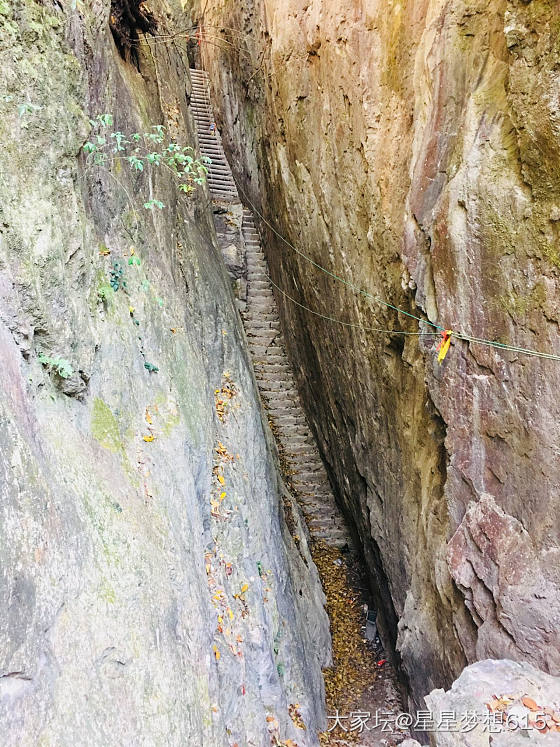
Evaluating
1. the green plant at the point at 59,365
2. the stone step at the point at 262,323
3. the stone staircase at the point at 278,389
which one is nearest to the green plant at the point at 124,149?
the green plant at the point at 59,365

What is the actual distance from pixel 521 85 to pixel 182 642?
5.23 metres

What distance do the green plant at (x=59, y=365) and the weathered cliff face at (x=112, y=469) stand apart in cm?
2

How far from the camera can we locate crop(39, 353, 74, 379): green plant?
316 cm

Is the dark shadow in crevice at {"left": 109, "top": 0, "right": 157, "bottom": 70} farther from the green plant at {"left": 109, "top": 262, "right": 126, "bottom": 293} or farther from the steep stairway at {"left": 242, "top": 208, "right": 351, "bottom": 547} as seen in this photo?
the steep stairway at {"left": 242, "top": 208, "right": 351, "bottom": 547}

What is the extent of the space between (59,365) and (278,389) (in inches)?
295

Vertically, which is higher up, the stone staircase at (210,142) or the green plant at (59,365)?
the stone staircase at (210,142)

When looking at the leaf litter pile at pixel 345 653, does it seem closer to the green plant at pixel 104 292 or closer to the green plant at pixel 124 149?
the green plant at pixel 104 292

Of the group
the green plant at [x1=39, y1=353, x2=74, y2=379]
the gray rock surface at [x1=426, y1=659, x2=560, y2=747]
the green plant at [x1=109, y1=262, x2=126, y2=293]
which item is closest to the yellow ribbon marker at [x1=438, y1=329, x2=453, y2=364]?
the gray rock surface at [x1=426, y1=659, x2=560, y2=747]

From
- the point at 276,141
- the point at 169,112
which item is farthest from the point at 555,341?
the point at 276,141

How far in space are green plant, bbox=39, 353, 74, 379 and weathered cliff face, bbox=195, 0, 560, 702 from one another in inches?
147

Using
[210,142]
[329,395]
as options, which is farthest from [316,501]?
[210,142]

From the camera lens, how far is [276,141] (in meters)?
10.1

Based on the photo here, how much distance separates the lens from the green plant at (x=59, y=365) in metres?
3.16

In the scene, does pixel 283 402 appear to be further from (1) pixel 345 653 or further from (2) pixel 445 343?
(2) pixel 445 343
